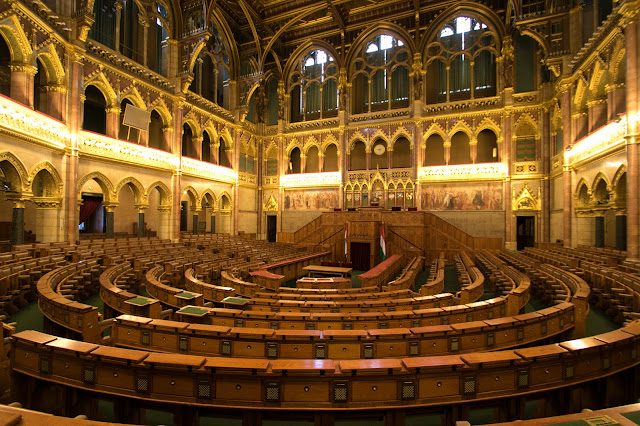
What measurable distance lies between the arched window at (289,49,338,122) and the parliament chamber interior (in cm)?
16

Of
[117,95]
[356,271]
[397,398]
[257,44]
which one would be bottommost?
[356,271]

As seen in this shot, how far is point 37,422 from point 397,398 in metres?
2.56

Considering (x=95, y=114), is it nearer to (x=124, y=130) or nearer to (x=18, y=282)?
(x=124, y=130)

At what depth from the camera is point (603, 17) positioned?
13086 millimetres

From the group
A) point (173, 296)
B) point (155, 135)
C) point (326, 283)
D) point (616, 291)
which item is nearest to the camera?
point (173, 296)

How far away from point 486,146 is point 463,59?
574 cm

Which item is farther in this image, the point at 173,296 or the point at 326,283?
the point at 326,283

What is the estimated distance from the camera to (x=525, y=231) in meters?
19.2

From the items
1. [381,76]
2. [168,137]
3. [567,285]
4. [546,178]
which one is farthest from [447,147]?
[168,137]

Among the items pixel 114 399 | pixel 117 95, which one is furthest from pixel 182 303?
pixel 117 95

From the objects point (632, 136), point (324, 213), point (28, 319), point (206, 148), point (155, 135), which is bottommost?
point (28, 319)

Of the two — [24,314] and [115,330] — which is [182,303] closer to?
[115,330]

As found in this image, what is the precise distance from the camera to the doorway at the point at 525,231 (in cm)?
1891

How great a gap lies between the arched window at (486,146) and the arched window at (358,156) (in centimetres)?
733
